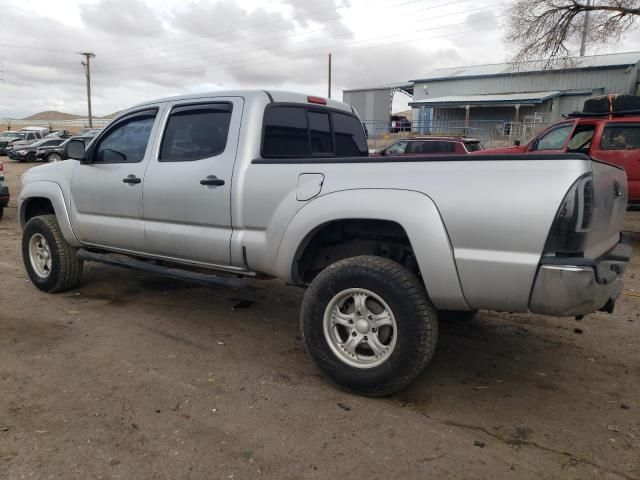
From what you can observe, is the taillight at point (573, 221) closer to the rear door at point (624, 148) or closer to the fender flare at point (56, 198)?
the fender flare at point (56, 198)

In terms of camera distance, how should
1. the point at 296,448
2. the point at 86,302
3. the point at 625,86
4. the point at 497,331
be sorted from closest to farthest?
the point at 296,448 → the point at 497,331 → the point at 86,302 → the point at 625,86

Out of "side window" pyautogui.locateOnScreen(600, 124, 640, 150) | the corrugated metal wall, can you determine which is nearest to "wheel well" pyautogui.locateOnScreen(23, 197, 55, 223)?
"side window" pyautogui.locateOnScreen(600, 124, 640, 150)

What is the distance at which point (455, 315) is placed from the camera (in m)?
4.40

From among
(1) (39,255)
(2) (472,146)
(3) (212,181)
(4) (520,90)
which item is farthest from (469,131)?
(3) (212,181)

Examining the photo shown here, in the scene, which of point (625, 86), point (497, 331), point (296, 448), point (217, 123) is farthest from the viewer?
point (625, 86)

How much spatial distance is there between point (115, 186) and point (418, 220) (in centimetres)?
291

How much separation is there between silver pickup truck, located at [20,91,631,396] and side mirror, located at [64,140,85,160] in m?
0.01

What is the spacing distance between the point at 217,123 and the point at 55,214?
2355mm

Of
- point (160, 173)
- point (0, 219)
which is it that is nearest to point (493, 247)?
point (160, 173)

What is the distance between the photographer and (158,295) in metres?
5.45

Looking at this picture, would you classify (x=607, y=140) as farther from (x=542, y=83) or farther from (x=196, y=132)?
(x=542, y=83)

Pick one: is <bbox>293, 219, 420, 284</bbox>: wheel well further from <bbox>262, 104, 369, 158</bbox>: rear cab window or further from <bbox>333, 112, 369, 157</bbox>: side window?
<bbox>333, 112, 369, 157</bbox>: side window

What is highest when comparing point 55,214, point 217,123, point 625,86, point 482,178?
point 625,86

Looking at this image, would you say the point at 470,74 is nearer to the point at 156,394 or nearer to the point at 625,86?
the point at 625,86
